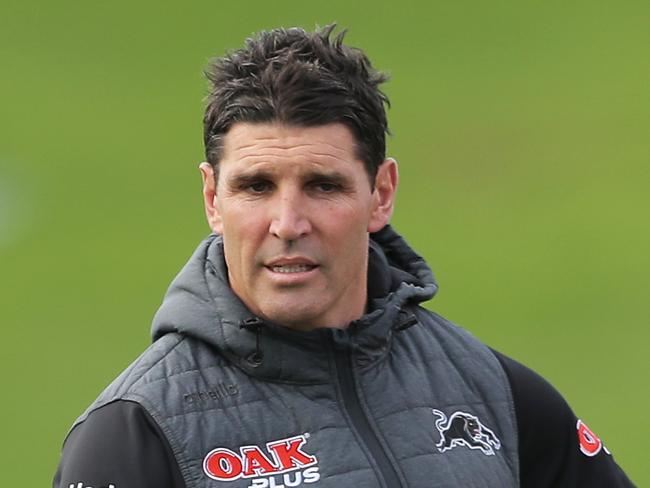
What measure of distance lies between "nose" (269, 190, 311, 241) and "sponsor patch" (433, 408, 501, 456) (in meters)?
0.53

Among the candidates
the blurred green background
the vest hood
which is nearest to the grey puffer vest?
the vest hood

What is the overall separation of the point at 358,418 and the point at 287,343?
0.22 meters

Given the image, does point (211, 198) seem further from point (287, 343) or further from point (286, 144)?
point (287, 343)

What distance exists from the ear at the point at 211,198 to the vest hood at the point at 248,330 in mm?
76

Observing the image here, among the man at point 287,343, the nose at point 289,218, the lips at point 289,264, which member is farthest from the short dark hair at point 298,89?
the lips at point 289,264

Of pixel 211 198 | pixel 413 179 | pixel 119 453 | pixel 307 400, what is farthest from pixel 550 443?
pixel 413 179

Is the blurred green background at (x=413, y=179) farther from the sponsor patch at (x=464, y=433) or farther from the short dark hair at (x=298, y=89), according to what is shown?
the short dark hair at (x=298, y=89)

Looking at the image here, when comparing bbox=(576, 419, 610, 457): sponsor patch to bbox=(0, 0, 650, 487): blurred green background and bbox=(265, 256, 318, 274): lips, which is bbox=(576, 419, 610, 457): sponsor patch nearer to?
bbox=(265, 256, 318, 274): lips

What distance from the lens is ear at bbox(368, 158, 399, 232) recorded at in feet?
14.0

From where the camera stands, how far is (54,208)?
14.9m

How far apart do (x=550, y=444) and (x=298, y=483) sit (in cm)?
75

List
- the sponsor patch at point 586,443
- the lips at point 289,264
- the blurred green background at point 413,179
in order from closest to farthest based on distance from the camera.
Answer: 1. the lips at point 289,264
2. the sponsor patch at point 586,443
3. the blurred green background at point 413,179

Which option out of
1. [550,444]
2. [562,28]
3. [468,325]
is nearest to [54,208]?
[468,325]

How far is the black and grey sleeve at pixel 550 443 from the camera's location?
171 inches
